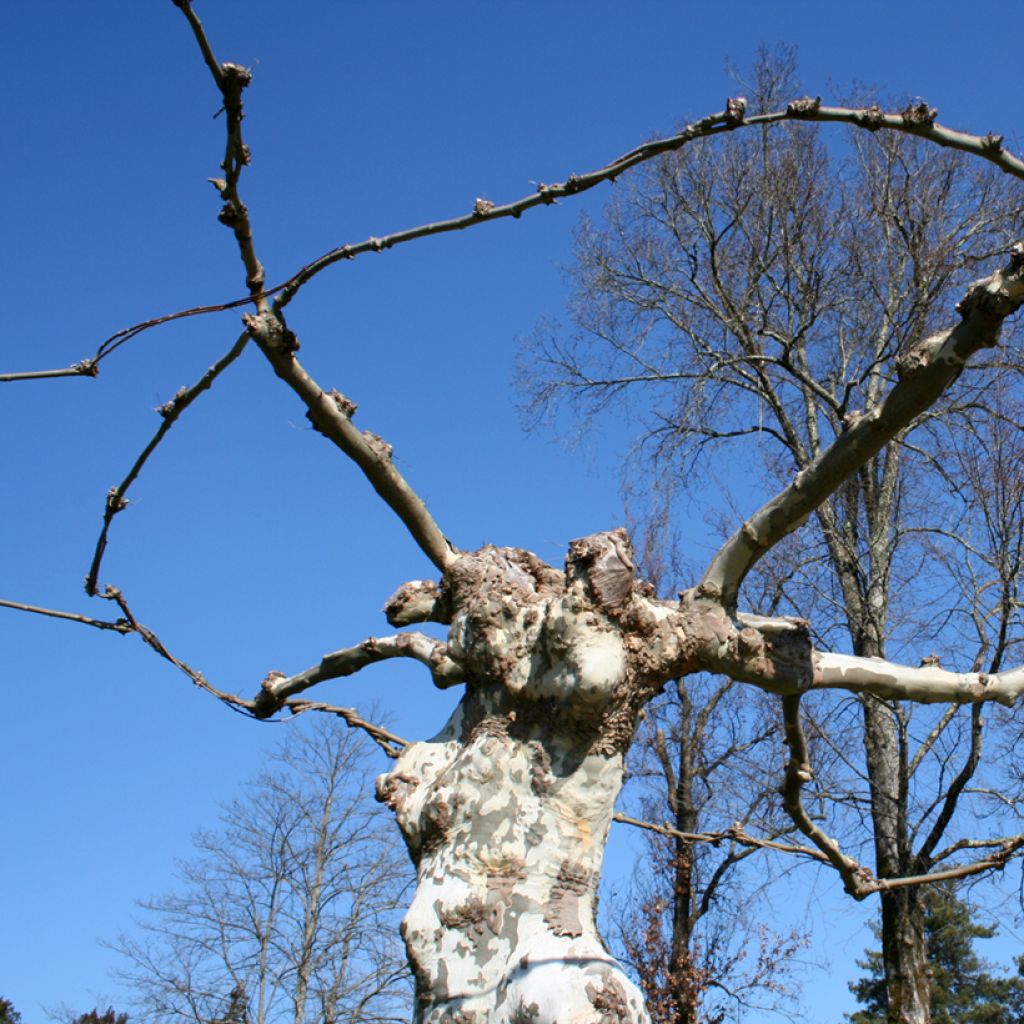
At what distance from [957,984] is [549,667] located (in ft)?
85.1

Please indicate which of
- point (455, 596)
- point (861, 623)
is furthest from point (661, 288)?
point (455, 596)

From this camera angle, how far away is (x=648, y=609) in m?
3.38

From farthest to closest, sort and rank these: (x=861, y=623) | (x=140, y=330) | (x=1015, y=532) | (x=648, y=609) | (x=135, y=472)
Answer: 1. (x=861, y=623)
2. (x=1015, y=532)
3. (x=135, y=472)
4. (x=648, y=609)
5. (x=140, y=330)

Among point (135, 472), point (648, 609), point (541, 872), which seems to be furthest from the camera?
point (135, 472)

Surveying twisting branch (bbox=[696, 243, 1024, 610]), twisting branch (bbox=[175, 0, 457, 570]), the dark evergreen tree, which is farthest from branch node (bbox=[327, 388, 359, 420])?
the dark evergreen tree

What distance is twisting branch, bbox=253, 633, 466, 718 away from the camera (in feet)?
12.5

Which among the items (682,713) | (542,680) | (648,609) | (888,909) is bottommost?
(542,680)

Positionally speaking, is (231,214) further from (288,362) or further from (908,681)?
(908,681)

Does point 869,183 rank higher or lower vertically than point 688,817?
higher

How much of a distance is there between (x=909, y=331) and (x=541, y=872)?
9.42 metres

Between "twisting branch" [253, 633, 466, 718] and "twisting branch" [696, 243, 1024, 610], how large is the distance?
0.91 meters

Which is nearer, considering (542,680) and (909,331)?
(542,680)

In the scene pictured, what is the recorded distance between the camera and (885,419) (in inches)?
117

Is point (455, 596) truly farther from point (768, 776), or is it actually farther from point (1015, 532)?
point (768, 776)
